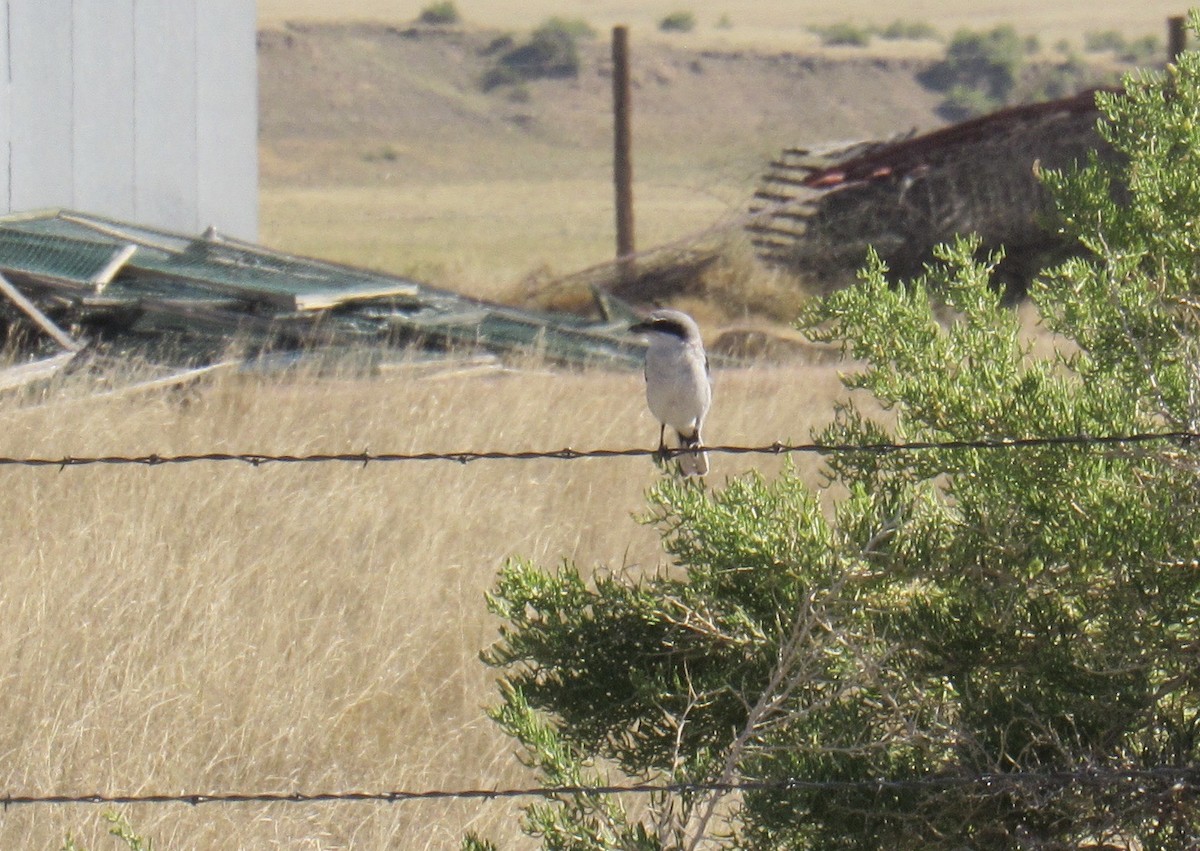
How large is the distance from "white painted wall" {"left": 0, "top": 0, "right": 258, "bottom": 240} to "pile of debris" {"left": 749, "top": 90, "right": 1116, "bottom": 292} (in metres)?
6.91

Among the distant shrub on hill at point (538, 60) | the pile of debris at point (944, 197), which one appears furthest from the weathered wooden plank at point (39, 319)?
the distant shrub on hill at point (538, 60)

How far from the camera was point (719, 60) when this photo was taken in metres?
81.6

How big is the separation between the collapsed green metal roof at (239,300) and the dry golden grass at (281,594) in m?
1.67

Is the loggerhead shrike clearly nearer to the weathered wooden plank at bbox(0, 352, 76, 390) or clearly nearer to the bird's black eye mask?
the bird's black eye mask

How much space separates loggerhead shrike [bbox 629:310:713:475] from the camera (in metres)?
7.20

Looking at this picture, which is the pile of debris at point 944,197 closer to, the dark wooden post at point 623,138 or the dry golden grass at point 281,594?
the dark wooden post at point 623,138

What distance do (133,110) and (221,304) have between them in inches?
152

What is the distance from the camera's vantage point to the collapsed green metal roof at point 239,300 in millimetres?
11578

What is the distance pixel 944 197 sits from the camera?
20.0 meters

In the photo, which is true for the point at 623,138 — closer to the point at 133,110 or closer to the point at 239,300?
the point at 133,110

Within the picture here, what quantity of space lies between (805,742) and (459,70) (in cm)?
8058

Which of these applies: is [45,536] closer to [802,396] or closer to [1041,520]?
[1041,520]

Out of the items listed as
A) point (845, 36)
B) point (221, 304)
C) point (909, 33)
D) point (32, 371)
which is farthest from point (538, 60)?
point (32, 371)

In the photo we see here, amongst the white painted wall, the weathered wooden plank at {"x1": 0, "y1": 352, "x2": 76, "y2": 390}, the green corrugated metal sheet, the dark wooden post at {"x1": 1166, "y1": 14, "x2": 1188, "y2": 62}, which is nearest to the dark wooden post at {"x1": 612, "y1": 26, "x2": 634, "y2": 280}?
the white painted wall
